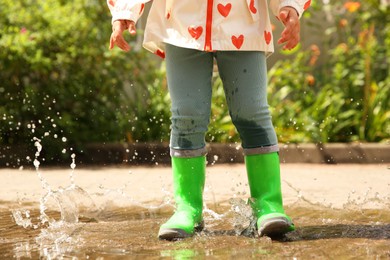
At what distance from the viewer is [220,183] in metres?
5.23

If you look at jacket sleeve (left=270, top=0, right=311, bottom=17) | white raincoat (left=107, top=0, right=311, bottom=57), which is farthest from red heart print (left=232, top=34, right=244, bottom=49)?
jacket sleeve (left=270, top=0, right=311, bottom=17)

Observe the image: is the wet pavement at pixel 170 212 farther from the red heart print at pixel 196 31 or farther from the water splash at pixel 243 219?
the red heart print at pixel 196 31

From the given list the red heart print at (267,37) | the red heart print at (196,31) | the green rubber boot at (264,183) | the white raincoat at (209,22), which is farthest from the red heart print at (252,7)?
the green rubber boot at (264,183)

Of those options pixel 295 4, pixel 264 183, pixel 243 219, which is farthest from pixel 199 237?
pixel 295 4

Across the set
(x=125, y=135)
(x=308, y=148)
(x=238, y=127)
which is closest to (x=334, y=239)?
(x=238, y=127)

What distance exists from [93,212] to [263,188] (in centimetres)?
105

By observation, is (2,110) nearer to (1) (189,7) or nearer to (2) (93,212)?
(2) (93,212)

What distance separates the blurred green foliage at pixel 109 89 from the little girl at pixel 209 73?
3104 mm

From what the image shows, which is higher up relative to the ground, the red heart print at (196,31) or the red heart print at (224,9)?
the red heart print at (224,9)

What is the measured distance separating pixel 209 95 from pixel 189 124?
14cm

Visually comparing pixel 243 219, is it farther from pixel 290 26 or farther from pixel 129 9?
pixel 129 9

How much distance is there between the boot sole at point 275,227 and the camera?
315 centimetres

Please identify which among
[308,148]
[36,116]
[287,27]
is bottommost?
[308,148]

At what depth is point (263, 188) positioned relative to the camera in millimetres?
3381
